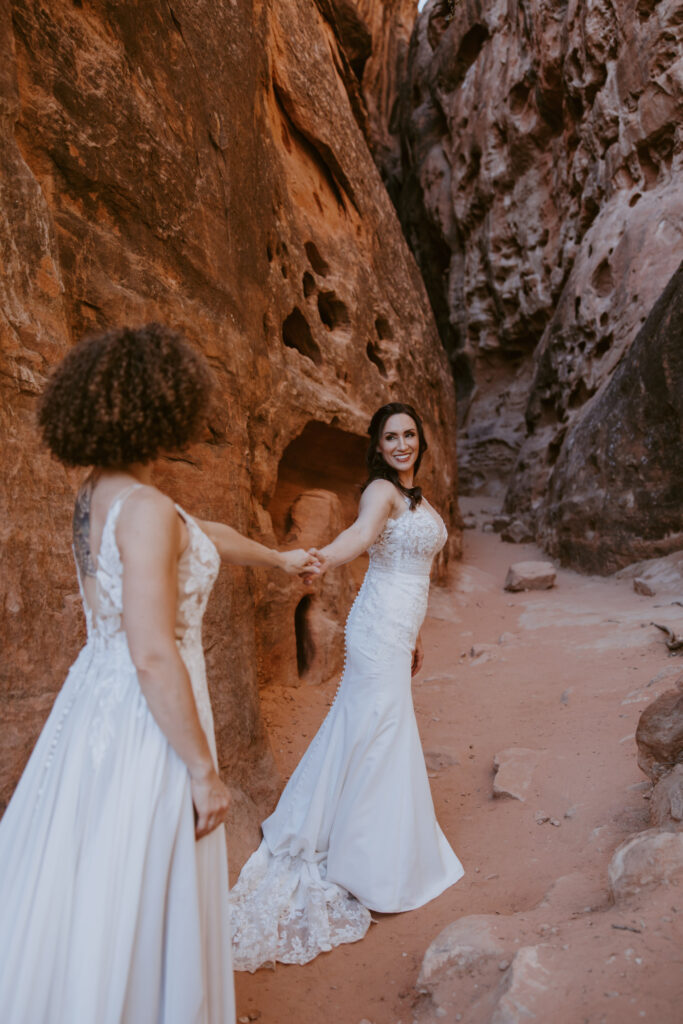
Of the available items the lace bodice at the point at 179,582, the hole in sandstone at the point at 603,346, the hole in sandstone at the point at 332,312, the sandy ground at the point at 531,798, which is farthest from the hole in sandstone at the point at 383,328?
the lace bodice at the point at 179,582

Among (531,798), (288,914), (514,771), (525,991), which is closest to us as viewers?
(525,991)

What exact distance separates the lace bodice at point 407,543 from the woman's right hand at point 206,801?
5.91 ft

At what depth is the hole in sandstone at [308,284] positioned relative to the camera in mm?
6906

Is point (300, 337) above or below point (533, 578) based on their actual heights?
above

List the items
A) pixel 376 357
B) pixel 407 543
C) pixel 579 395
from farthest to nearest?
pixel 579 395 < pixel 376 357 < pixel 407 543

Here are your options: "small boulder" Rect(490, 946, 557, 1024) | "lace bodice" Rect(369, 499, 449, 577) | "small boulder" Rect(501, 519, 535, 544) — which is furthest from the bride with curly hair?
"small boulder" Rect(501, 519, 535, 544)

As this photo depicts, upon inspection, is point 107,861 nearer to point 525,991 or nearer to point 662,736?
point 525,991

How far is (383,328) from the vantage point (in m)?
8.60

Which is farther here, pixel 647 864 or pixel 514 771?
pixel 514 771

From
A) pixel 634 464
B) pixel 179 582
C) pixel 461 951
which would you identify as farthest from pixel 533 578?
pixel 179 582

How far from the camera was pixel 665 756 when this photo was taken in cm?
300

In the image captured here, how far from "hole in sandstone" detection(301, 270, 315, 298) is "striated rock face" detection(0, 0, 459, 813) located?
0.03m

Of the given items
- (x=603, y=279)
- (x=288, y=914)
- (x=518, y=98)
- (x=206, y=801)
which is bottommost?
(x=288, y=914)

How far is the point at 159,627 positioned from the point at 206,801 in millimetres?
407
